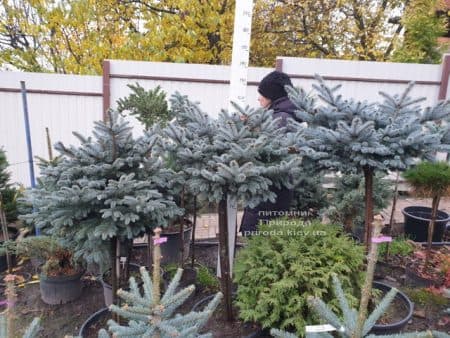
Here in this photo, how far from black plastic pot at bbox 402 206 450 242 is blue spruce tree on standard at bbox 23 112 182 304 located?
3.34 metres

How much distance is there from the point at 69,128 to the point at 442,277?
17.6 ft

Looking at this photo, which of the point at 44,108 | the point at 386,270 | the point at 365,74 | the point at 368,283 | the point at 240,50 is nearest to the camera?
the point at 368,283

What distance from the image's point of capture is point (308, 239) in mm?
2398

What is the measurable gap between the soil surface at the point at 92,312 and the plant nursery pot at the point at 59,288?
46 millimetres

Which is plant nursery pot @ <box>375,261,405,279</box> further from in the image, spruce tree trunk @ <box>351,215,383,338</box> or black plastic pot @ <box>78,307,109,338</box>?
black plastic pot @ <box>78,307,109,338</box>

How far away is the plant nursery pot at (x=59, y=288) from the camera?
2.96 meters

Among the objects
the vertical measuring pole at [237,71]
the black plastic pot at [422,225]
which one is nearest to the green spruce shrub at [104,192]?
the vertical measuring pole at [237,71]

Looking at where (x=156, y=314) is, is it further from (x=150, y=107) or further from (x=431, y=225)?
(x=431, y=225)

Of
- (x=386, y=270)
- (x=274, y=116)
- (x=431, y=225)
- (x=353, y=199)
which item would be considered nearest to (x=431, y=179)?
(x=431, y=225)

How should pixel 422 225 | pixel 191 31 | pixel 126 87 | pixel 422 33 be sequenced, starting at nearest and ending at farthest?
pixel 422 225 → pixel 126 87 → pixel 191 31 → pixel 422 33

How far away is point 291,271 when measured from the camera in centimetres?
222

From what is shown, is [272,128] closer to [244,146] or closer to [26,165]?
[244,146]

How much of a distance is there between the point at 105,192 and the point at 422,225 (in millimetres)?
3836

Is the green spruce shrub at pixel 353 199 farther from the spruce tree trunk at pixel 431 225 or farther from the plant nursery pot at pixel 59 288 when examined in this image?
the plant nursery pot at pixel 59 288
